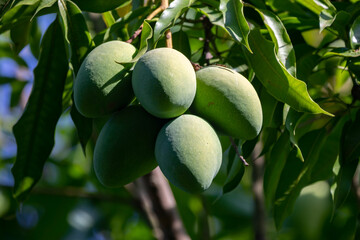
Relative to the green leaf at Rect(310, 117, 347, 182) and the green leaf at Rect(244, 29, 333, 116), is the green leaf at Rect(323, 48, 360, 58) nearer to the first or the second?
the green leaf at Rect(244, 29, 333, 116)

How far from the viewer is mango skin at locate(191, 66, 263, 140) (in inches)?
35.3

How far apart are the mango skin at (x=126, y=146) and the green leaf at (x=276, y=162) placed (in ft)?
1.19

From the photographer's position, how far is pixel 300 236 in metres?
2.21

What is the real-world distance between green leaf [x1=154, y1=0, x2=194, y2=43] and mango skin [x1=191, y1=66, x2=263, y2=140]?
11 cm

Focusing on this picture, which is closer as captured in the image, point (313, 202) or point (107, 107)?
point (107, 107)

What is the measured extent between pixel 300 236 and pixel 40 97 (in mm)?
1432

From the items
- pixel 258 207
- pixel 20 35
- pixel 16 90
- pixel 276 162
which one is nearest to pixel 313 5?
pixel 276 162

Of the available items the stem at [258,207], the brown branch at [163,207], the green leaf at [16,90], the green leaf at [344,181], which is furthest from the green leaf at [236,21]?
the green leaf at [16,90]

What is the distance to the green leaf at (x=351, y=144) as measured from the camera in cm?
110

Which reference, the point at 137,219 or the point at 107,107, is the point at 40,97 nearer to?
the point at 107,107

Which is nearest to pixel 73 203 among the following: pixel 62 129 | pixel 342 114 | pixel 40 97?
pixel 62 129

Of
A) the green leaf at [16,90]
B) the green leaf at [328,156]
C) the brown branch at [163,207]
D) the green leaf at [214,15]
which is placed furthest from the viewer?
the green leaf at [16,90]

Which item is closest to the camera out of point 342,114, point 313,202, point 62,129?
point 342,114

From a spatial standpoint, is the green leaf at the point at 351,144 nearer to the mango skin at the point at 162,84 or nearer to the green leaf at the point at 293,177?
the green leaf at the point at 293,177
